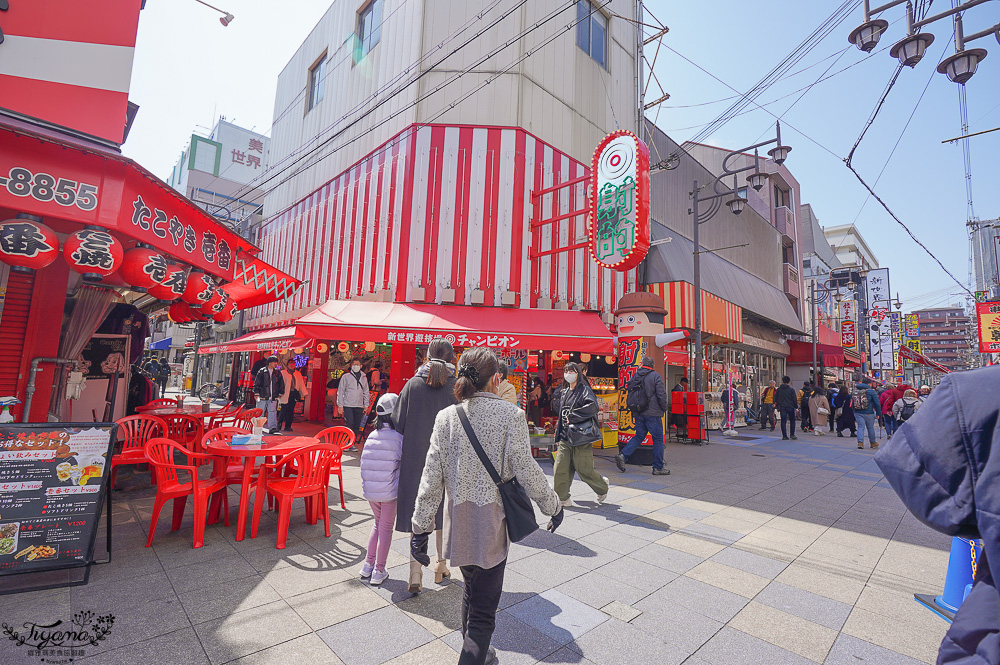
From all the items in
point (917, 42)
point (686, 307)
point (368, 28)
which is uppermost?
point (368, 28)

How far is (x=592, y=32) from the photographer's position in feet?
45.2

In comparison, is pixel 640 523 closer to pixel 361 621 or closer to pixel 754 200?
pixel 361 621

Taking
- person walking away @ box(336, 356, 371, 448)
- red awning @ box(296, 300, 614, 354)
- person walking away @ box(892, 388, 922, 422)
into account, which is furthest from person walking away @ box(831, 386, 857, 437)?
person walking away @ box(336, 356, 371, 448)

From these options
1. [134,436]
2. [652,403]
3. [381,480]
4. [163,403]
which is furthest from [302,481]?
[163,403]

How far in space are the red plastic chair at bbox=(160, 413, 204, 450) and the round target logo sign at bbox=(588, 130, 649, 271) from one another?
797cm

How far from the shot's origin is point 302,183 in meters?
15.8

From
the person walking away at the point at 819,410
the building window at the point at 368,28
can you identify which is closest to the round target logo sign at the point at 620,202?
the building window at the point at 368,28

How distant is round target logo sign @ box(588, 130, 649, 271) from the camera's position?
9.02m

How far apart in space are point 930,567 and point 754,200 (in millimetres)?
23881

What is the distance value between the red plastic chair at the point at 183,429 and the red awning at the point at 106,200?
2.15m

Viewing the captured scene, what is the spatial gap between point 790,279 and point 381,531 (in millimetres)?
28234

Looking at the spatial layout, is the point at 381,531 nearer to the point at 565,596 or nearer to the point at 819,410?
the point at 565,596

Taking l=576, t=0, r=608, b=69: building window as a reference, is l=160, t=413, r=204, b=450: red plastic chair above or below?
below

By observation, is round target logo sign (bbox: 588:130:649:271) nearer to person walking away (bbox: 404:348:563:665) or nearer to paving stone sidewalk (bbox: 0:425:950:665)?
paving stone sidewalk (bbox: 0:425:950:665)
